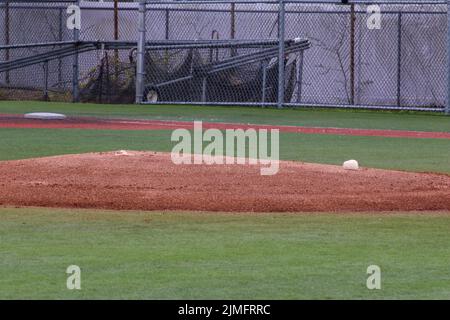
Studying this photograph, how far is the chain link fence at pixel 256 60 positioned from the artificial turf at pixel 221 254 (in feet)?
49.5

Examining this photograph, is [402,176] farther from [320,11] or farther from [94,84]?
[94,84]

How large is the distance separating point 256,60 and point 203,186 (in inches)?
586

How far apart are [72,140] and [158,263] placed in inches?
394

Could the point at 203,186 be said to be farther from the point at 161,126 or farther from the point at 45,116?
the point at 45,116

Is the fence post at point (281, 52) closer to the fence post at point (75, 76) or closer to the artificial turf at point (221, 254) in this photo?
the fence post at point (75, 76)

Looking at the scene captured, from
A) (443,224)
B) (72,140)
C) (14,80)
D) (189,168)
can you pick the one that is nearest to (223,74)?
(14,80)

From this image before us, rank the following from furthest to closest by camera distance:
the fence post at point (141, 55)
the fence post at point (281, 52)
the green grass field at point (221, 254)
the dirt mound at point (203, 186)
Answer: the fence post at point (141, 55), the fence post at point (281, 52), the dirt mound at point (203, 186), the green grass field at point (221, 254)

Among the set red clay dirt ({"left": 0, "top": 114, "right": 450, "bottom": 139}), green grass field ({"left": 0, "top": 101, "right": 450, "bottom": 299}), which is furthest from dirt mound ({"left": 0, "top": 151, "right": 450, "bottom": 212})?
red clay dirt ({"left": 0, "top": 114, "right": 450, "bottom": 139})

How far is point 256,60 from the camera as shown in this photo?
27.1m

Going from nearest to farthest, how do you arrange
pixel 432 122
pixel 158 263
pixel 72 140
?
pixel 158 263, pixel 72 140, pixel 432 122

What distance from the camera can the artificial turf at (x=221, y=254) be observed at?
7336mm

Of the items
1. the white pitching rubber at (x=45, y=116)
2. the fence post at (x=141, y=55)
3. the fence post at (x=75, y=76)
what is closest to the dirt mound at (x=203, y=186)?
the white pitching rubber at (x=45, y=116)

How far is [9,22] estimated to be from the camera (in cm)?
3025

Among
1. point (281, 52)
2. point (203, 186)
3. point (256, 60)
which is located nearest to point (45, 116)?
point (281, 52)
